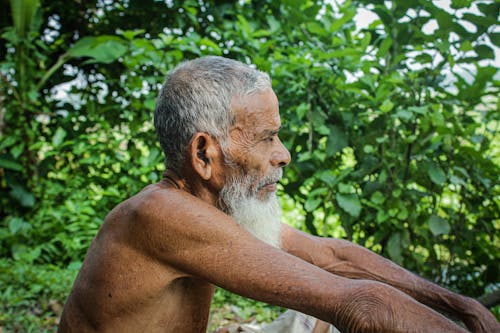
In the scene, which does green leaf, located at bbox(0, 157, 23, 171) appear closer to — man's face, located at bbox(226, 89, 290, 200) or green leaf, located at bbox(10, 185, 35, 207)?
green leaf, located at bbox(10, 185, 35, 207)

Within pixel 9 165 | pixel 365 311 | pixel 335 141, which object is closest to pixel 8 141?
pixel 9 165

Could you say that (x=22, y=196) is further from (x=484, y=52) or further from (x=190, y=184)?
(x=484, y=52)

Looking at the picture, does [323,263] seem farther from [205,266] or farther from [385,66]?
[385,66]

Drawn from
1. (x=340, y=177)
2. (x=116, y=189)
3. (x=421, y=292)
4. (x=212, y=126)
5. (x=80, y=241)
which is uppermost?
(x=212, y=126)

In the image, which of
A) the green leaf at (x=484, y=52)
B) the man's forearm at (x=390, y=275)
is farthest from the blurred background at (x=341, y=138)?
the man's forearm at (x=390, y=275)

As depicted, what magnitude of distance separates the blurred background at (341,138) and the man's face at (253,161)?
1539 millimetres

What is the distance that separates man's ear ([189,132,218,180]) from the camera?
1965mm

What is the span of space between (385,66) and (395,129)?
18.5 inches

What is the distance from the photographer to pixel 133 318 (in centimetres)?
193

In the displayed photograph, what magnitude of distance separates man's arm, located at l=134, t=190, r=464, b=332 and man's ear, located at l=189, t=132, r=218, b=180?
15cm

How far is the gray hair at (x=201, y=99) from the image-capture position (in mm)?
1960


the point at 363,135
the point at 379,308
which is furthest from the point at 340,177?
the point at 379,308

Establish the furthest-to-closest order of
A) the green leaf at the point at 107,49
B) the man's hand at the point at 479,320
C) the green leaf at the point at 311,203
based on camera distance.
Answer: the green leaf at the point at 107,49 → the green leaf at the point at 311,203 → the man's hand at the point at 479,320

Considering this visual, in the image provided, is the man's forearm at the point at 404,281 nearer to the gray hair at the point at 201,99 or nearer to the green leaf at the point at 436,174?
the gray hair at the point at 201,99
